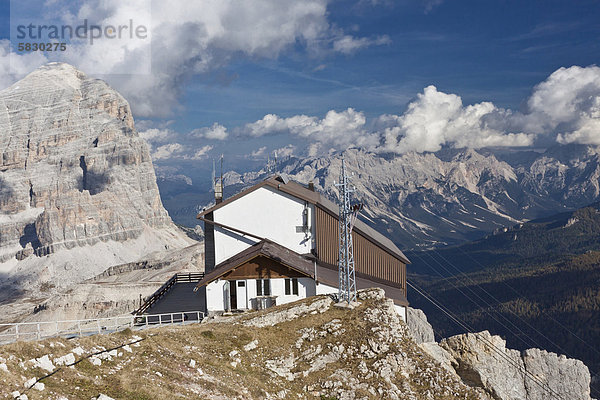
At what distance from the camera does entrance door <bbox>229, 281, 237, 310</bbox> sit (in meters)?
44.1

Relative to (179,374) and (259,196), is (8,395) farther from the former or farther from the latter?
(259,196)

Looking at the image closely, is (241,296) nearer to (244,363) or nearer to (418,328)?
(244,363)

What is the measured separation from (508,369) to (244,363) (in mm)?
26222

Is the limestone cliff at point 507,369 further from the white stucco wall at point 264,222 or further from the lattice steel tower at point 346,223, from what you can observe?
the white stucco wall at point 264,222

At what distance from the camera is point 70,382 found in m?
20.8

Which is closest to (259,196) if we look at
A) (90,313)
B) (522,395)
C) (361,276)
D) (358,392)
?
(361,276)

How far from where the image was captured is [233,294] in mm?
44188

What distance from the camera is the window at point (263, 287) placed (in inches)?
1737

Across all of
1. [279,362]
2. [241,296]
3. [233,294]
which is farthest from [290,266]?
[279,362]

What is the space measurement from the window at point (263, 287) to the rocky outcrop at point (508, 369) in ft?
49.2

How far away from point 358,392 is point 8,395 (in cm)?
1761

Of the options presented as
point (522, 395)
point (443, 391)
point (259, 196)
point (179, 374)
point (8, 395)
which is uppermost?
point (259, 196)

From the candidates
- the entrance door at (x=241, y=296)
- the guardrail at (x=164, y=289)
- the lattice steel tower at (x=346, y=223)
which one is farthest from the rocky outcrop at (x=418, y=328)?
the guardrail at (x=164, y=289)

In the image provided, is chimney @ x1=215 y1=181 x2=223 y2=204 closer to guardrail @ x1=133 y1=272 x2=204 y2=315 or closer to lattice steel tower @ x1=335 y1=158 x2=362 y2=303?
guardrail @ x1=133 y1=272 x2=204 y2=315
